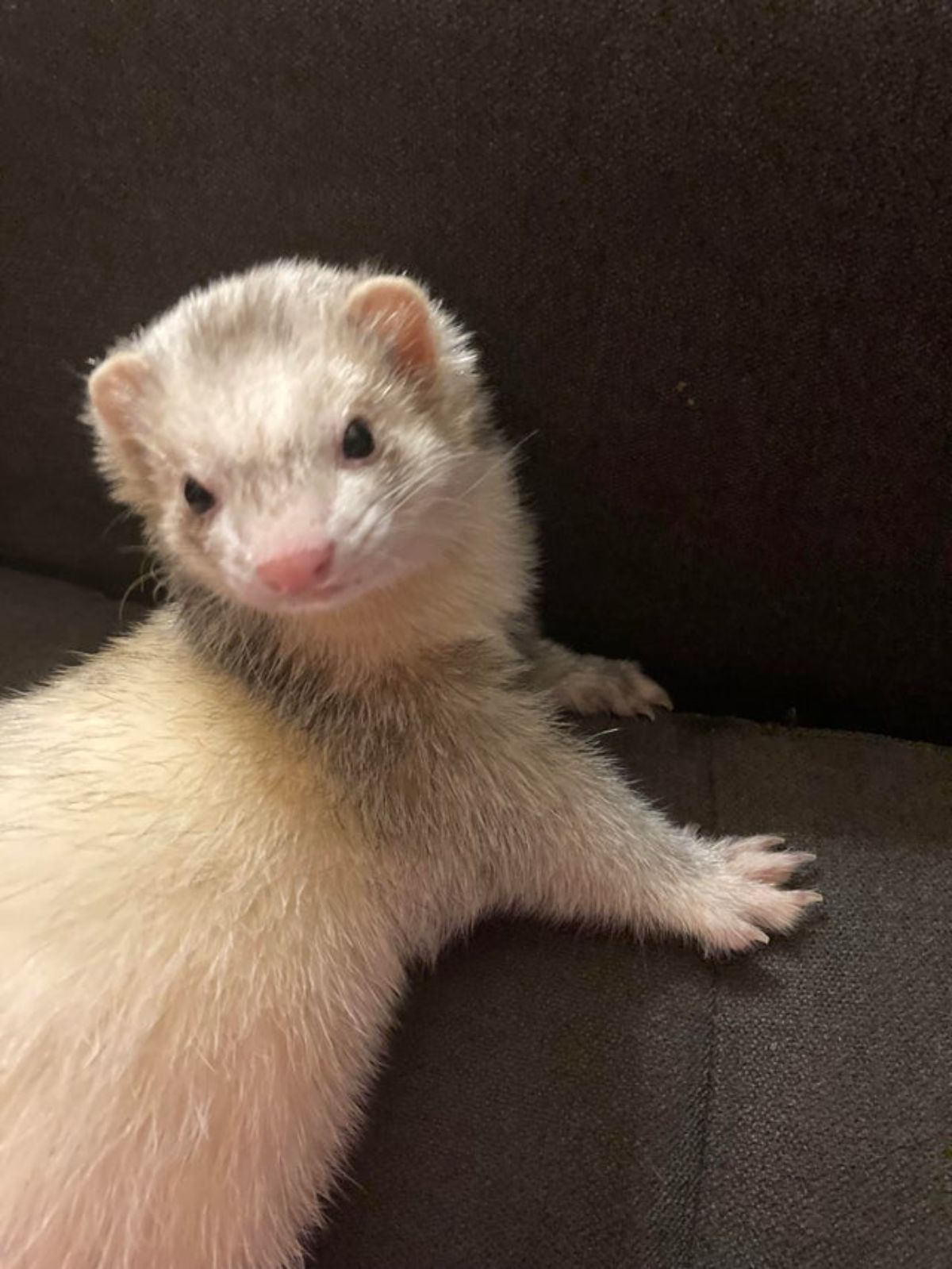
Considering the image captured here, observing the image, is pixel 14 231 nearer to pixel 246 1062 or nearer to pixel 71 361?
pixel 71 361

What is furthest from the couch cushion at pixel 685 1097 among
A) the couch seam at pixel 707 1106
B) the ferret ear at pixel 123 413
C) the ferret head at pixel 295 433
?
the ferret ear at pixel 123 413

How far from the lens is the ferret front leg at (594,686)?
1.21 meters

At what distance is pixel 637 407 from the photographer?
3.67 feet

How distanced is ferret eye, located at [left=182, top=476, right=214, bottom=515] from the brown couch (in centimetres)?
40

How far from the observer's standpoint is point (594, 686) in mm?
1208

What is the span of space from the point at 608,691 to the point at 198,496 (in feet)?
1.77

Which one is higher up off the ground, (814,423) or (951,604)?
(814,423)

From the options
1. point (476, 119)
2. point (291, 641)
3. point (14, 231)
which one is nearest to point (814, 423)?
point (476, 119)

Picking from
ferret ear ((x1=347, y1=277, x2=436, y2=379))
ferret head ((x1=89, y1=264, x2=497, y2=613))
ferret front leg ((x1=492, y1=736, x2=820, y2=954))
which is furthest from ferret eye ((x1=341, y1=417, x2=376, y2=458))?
ferret front leg ((x1=492, y1=736, x2=820, y2=954))

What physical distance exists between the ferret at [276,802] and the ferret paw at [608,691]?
0.34ft

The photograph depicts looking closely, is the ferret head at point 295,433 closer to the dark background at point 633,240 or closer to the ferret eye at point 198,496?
the ferret eye at point 198,496

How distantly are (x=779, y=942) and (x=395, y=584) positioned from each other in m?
0.50

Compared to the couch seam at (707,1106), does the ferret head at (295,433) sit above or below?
above

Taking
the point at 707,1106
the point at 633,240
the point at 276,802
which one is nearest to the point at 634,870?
the point at 707,1106
